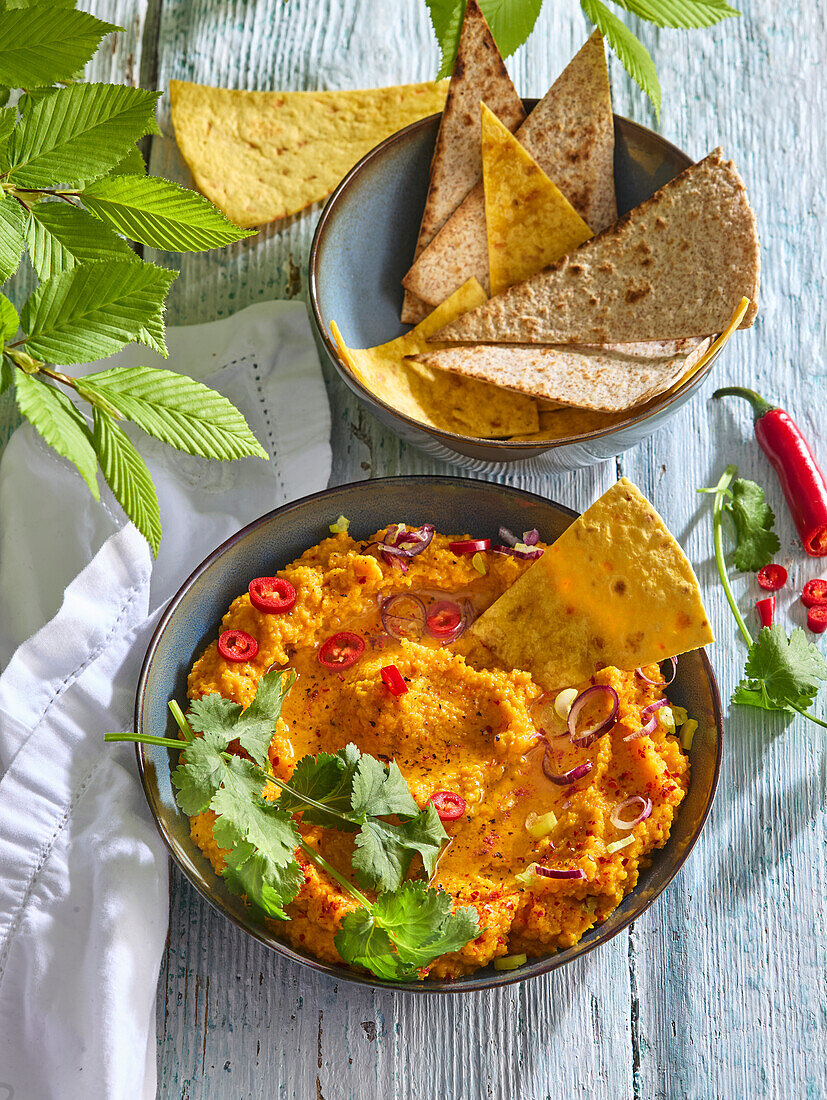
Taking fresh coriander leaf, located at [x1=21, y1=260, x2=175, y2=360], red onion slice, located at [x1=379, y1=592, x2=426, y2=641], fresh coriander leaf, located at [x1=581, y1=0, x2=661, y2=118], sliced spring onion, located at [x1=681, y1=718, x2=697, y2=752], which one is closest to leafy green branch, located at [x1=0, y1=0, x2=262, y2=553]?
fresh coriander leaf, located at [x1=21, y1=260, x2=175, y2=360]

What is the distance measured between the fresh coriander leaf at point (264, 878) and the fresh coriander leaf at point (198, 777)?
0.12 metres

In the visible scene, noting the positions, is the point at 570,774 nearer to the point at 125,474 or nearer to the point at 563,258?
the point at 125,474

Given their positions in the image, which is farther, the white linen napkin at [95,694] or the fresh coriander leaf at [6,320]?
the white linen napkin at [95,694]

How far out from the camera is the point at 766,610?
2.64 metres

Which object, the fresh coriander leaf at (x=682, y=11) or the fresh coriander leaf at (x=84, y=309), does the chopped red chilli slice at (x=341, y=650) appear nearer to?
the fresh coriander leaf at (x=84, y=309)

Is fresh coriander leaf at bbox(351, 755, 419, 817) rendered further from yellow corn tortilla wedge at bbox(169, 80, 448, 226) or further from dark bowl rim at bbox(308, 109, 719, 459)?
yellow corn tortilla wedge at bbox(169, 80, 448, 226)

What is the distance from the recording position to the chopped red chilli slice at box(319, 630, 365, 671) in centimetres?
231

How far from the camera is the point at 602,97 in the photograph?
101 inches

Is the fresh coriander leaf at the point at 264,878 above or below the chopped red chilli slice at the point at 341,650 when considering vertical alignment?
below

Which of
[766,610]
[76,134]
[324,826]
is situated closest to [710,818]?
[766,610]

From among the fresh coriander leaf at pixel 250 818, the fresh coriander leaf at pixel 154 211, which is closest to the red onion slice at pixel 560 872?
the fresh coriander leaf at pixel 250 818

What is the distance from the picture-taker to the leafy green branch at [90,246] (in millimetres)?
1566

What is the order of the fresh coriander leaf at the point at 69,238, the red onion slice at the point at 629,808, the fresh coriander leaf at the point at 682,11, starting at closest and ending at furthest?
1. the fresh coriander leaf at the point at 69,238
2. the red onion slice at the point at 629,808
3. the fresh coriander leaf at the point at 682,11

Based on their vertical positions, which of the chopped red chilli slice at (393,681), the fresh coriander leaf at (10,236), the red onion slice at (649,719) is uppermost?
the fresh coriander leaf at (10,236)
